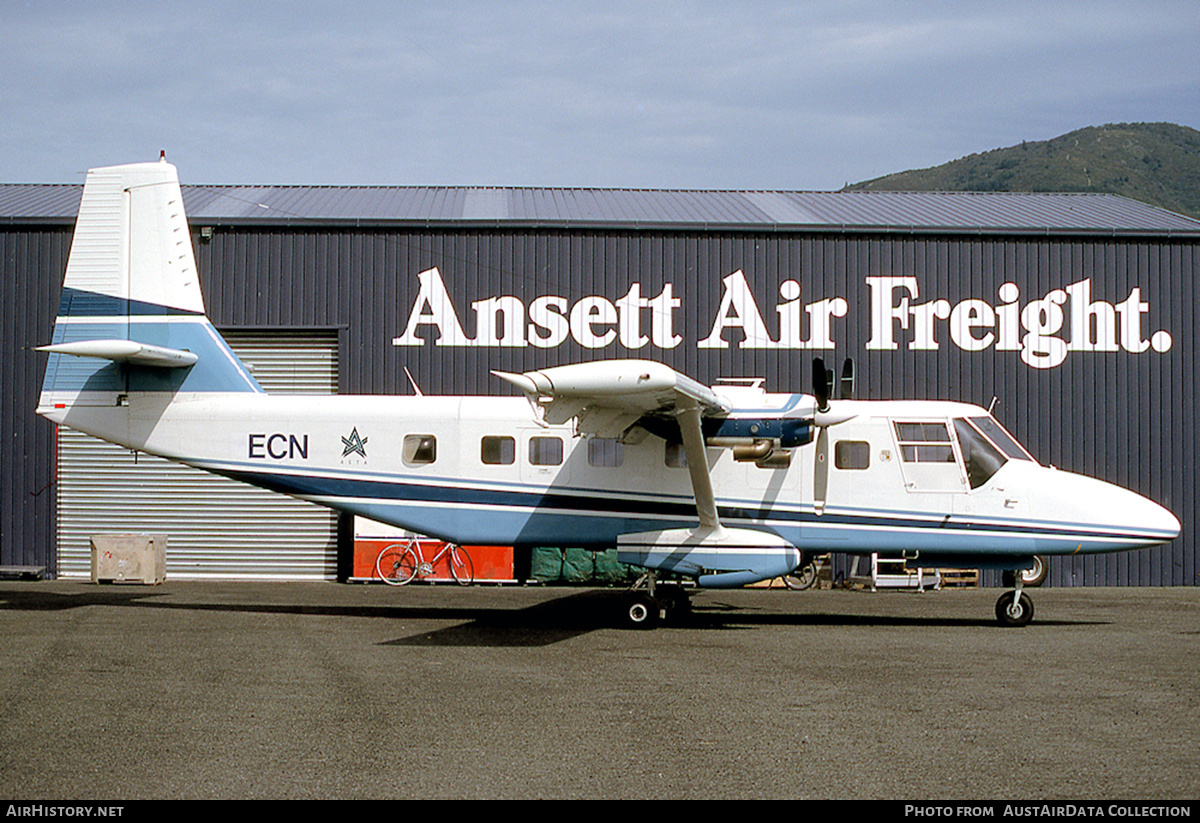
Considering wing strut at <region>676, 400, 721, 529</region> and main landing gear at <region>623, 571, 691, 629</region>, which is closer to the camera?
wing strut at <region>676, 400, 721, 529</region>

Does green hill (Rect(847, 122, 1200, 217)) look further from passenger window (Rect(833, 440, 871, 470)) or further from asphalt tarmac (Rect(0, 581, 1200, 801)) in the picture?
asphalt tarmac (Rect(0, 581, 1200, 801))

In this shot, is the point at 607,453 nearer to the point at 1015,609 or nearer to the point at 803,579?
the point at 1015,609

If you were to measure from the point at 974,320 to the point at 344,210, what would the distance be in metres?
14.5

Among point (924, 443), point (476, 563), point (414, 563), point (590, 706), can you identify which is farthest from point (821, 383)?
point (414, 563)

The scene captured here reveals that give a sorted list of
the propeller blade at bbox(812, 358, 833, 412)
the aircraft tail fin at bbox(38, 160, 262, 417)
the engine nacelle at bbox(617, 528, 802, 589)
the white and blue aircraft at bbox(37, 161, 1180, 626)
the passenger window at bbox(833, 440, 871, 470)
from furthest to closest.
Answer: the aircraft tail fin at bbox(38, 160, 262, 417), the passenger window at bbox(833, 440, 871, 470), the white and blue aircraft at bbox(37, 161, 1180, 626), the engine nacelle at bbox(617, 528, 802, 589), the propeller blade at bbox(812, 358, 833, 412)

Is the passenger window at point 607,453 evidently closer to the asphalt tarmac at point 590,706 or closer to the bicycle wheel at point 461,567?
the asphalt tarmac at point 590,706

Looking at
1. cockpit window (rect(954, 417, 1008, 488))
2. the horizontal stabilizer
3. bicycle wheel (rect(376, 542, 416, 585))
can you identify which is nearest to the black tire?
cockpit window (rect(954, 417, 1008, 488))

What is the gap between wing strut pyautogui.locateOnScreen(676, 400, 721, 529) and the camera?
14000 mm

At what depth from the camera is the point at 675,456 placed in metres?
15.6

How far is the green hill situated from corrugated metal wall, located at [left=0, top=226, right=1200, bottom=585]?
15292cm

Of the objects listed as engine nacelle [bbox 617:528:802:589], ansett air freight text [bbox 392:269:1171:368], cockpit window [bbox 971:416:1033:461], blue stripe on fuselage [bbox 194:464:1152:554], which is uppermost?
ansett air freight text [bbox 392:269:1171:368]

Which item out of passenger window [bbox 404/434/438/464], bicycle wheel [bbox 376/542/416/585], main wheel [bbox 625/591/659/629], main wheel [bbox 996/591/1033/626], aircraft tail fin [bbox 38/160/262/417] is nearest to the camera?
main wheel [bbox 625/591/659/629]

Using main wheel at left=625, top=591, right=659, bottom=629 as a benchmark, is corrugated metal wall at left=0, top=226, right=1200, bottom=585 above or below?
above
